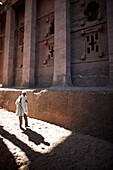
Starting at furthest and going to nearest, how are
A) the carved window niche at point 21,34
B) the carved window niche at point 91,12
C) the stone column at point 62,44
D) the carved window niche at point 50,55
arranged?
the carved window niche at point 21,34 → the carved window niche at point 50,55 → the carved window niche at point 91,12 → the stone column at point 62,44

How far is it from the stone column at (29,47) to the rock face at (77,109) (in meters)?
3.79

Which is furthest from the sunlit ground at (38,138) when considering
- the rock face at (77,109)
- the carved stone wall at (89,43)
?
the carved stone wall at (89,43)

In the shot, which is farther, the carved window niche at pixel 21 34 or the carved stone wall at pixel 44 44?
the carved window niche at pixel 21 34

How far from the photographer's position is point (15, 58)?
9695 millimetres

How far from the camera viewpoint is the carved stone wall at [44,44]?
7180 mm

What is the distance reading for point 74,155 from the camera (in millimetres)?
1730

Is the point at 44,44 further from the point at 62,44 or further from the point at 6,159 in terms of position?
the point at 6,159

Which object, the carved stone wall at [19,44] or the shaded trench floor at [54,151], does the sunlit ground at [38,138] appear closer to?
the shaded trench floor at [54,151]

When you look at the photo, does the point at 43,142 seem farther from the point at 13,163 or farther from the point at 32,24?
the point at 32,24

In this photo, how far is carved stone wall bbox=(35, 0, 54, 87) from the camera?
7.18m

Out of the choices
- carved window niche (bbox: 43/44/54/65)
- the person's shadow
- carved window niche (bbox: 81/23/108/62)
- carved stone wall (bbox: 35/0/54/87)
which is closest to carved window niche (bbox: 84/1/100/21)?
carved window niche (bbox: 81/23/108/62)

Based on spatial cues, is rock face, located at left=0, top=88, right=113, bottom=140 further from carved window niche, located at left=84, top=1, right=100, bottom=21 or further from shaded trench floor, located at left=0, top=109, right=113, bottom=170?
carved window niche, located at left=84, top=1, right=100, bottom=21

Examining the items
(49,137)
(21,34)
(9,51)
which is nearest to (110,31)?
(49,137)

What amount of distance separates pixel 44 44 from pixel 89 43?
11.1ft
